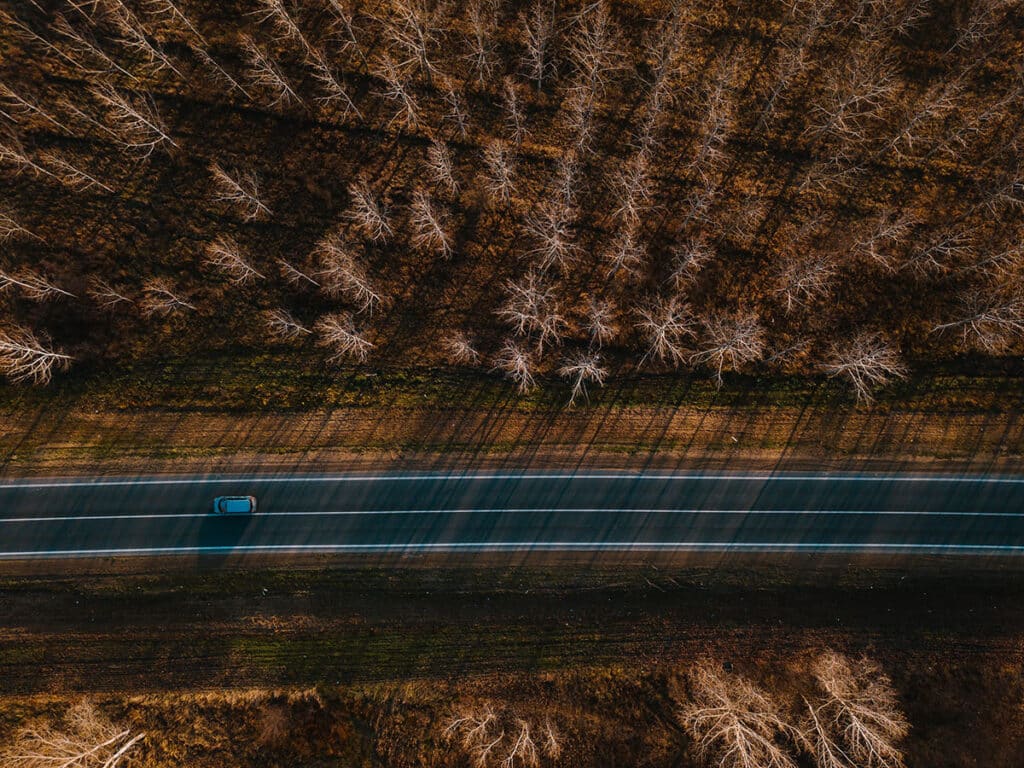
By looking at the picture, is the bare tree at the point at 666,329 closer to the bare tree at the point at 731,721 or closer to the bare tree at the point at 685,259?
the bare tree at the point at 685,259

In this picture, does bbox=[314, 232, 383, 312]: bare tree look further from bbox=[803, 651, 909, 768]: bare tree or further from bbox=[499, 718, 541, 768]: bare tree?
bbox=[803, 651, 909, 768]: bare tree

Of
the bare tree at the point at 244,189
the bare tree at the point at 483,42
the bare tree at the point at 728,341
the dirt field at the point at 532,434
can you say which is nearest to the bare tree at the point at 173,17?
the bare tree at the point at 244,189

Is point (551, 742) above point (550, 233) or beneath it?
beneath

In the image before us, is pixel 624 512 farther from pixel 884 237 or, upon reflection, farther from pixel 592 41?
pixel 592 41

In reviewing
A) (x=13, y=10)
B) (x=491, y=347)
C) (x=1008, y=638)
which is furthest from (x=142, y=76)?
(x=1008, y=638)

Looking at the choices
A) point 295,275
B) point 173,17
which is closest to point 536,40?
point 295,275

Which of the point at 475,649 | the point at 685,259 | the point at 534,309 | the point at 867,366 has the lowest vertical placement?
the point at 475,649

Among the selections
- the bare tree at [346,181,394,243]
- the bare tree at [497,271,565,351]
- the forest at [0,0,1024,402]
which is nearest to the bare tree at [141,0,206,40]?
the forest at [0,0,1024,402]
